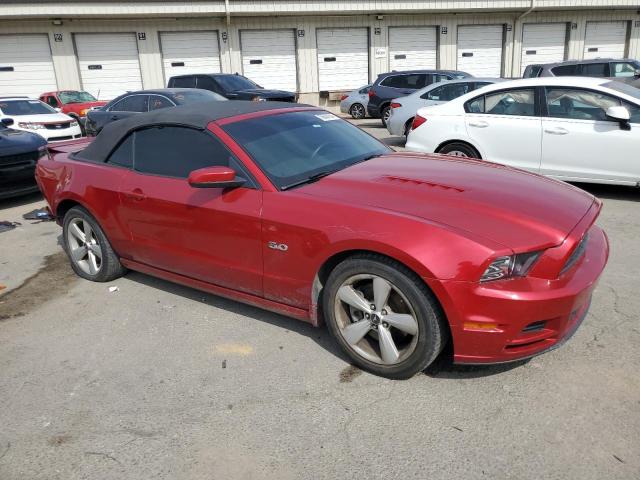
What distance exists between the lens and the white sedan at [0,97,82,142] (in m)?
12.4

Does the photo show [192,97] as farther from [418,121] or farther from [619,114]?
[619,114]

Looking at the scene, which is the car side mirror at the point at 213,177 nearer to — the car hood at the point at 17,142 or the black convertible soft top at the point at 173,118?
the black convertible soft top at the point at 173,118

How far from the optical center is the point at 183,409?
2930 mm

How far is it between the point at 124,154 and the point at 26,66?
68.6 ft

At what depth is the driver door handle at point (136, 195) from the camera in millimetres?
4023

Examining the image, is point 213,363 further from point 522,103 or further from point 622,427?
point 522,103

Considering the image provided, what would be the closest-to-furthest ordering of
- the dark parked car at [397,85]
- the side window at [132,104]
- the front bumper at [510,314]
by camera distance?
the front bumper at [510,314], the side window at [132,104], the dark parked car at [397,85]

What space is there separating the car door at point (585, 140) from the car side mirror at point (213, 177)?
4727 millimetres

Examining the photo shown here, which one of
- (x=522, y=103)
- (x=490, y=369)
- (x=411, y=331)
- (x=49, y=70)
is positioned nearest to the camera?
(x=411, y=331)

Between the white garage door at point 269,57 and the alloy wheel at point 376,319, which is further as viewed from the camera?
the white garage door at point 269,57

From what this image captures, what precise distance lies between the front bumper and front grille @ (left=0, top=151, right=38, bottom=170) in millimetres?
7199

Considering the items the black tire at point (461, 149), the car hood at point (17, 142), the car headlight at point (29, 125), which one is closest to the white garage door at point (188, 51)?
the car headlight at point (29, 125)

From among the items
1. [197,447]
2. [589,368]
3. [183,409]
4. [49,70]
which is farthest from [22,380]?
[49,70]

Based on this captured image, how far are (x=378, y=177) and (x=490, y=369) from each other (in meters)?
1.37
